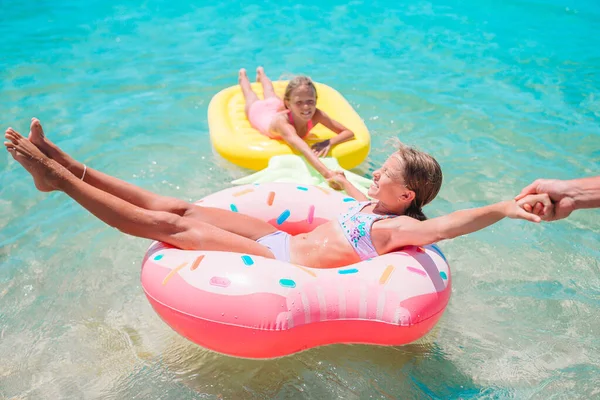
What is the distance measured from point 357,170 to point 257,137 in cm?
87

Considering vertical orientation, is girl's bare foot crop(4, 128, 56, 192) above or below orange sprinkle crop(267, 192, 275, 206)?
above

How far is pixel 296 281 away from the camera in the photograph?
2607 mm

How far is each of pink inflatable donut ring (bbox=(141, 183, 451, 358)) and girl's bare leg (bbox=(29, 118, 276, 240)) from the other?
0.99ft

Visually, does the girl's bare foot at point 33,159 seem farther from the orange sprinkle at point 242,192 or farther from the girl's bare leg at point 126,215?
the orange sprinkle at point 242,192

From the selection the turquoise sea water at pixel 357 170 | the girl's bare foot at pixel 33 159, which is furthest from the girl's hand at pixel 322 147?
the girl's bare foot at pixel 33 159

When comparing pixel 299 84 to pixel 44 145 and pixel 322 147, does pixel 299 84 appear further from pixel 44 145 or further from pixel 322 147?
pixel 44 145

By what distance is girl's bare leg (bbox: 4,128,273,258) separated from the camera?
8.79ft

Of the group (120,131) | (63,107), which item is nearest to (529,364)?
(120,131)

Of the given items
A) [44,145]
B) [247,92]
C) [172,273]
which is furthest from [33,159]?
[247,92]

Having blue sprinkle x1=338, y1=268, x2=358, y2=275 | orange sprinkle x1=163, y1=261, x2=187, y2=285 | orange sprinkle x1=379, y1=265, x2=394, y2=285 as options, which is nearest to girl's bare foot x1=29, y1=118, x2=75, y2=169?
orange sprinkle x1=163, y1=261, x2=187, y2=285

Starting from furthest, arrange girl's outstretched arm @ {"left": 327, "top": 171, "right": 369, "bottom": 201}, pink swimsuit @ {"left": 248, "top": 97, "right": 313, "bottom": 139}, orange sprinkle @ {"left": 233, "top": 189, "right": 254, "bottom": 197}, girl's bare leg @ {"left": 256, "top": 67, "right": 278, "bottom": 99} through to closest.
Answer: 1. girl's bare leg @ {"left": 256, "top": 67, "right": 278, "bottom": 99}
2. pink swimsuit @ {"left": 248, "top": 97, "right": 313, "bottom": 139}
3. girl's outstretched arm @ {"left": 327, "top": 171, "right": 369, "bottom": 201}
4. orange sprinkle @ {"left": 233, "top": 189, "right": 254, "bottom": 197}

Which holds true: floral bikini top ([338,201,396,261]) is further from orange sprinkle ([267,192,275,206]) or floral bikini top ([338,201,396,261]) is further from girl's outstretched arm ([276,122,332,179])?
girl's outstretched arm ([276,122,332,179])

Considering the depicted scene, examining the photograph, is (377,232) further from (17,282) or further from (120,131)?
(120,131)

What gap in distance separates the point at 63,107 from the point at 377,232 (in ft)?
13.6
